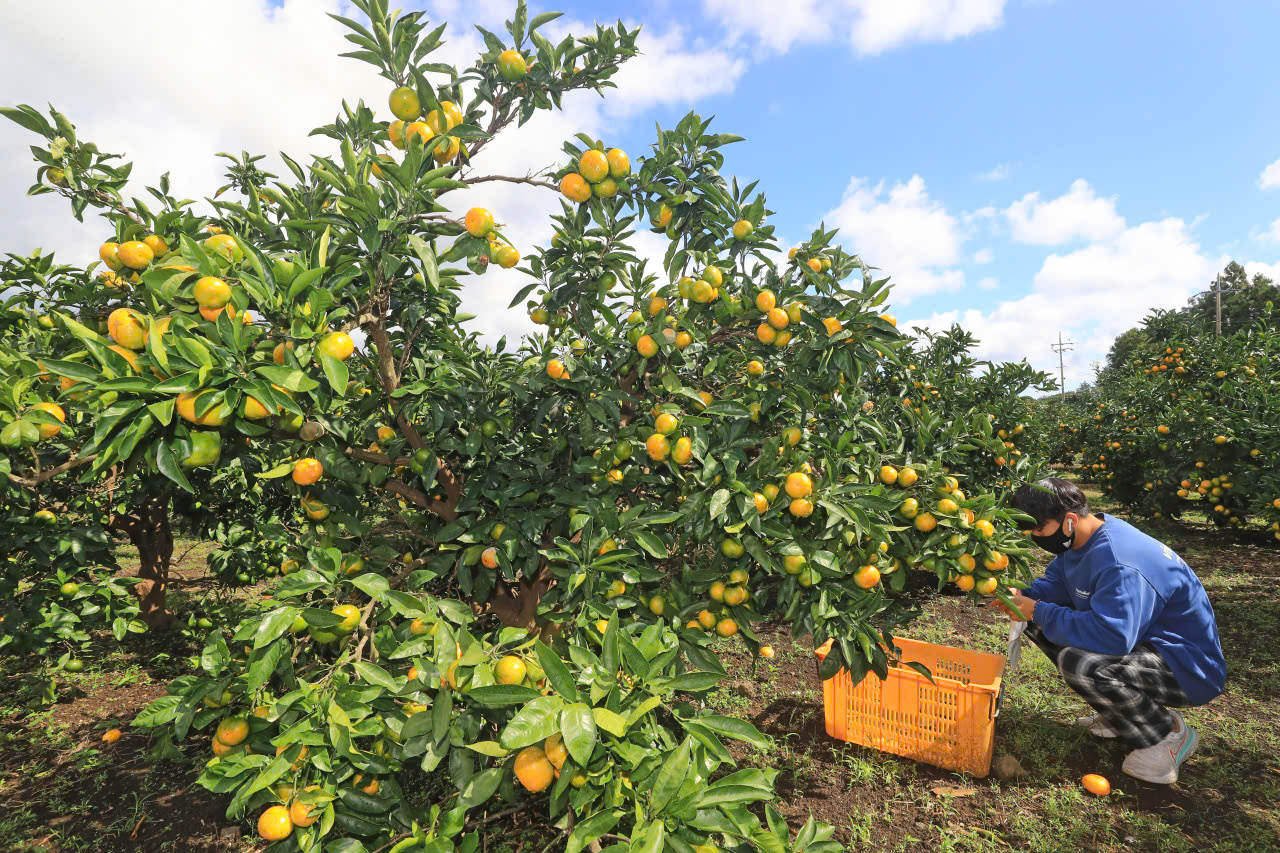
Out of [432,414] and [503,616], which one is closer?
[432,414]

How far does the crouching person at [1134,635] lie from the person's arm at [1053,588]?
0.25 metres

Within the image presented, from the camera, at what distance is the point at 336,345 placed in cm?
138

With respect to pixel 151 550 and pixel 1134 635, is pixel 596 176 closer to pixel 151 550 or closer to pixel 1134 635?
pixel 1134 635

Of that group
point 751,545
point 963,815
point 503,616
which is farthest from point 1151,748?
point 503,616

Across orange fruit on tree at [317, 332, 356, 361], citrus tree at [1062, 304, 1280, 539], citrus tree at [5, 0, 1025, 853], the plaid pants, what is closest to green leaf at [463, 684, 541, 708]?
citrus tree at [5, 0, 1025, 853]

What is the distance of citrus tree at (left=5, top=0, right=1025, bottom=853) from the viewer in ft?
4.03

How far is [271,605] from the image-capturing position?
1.49m

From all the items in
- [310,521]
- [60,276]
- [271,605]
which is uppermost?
[60,276]

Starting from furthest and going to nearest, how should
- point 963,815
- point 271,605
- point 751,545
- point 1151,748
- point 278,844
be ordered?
point 1151,748, point 963,815, point 751,545, point 271,605, point 278,844

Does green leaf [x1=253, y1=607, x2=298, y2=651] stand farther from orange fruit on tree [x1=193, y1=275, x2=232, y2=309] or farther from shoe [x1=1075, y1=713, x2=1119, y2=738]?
shoe [x1=1075, y1=713, x2=1119, y2=738]

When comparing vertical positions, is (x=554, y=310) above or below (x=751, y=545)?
above

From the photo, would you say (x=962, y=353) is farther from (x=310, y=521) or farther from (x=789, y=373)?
(x=310, y=521)

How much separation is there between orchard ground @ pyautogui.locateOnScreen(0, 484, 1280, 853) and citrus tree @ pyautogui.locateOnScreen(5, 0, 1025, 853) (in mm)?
648

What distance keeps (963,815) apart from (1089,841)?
1.39 ft
